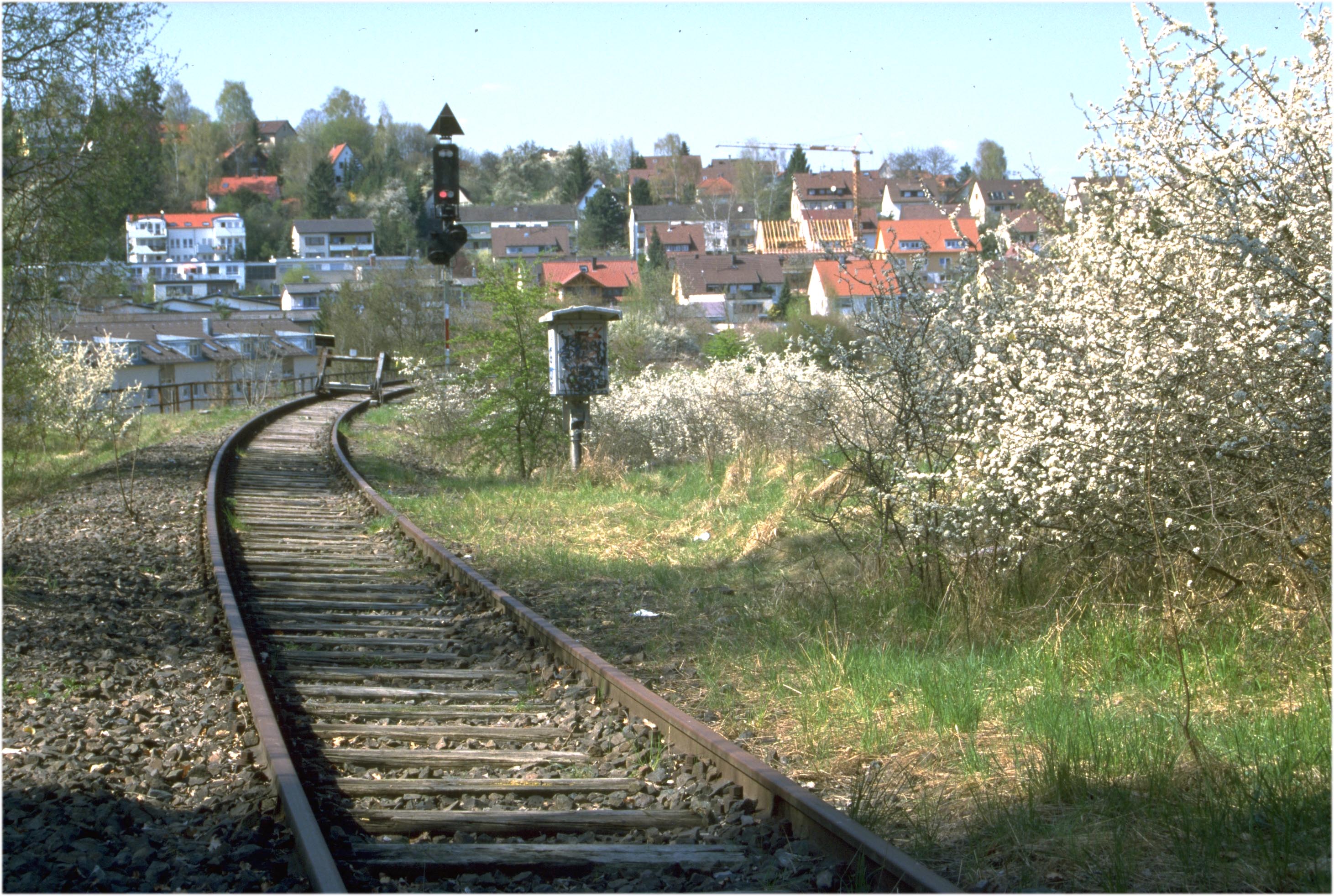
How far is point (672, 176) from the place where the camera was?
347 ft

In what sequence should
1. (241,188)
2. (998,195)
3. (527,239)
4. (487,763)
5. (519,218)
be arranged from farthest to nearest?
(519,218) → (241,188) → (527,239) → (998,195) → (487,763)

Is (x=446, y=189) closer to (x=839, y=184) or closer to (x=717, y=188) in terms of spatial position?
(x=839, y=184)

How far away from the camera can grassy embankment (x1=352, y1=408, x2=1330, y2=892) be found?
3826mm

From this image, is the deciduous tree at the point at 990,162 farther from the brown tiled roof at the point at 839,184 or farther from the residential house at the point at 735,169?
the residential house at the point at 735,169

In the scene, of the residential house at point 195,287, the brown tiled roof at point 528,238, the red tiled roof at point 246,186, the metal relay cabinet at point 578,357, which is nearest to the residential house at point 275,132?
the red tiled roof at point 246,186

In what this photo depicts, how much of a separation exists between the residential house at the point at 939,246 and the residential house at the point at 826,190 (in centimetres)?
3188

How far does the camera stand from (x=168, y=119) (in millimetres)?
18328

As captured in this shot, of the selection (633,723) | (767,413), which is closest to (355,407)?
(767,413)

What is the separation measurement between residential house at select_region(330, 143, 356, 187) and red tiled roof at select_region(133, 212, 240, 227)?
17.9m

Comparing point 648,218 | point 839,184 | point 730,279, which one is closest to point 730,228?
point 730,279

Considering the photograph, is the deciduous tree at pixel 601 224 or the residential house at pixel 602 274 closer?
the residential house at pixel 602 274

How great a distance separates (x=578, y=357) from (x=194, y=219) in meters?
89.7

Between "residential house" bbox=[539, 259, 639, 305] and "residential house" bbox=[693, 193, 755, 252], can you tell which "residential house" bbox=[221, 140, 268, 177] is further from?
"residential house" bbox=[693, 193, 755, 252]

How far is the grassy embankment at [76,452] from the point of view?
613 inches
